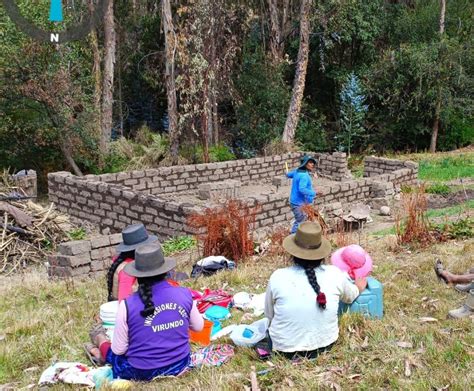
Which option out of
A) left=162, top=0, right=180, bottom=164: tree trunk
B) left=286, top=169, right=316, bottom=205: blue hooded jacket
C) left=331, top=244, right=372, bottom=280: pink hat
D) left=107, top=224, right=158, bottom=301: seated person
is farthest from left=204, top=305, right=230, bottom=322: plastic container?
left=162, top=0, right=180, bottom=164: tree trunk

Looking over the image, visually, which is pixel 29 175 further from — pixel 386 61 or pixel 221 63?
pixel 386 61

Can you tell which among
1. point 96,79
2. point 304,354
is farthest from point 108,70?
point 304,354

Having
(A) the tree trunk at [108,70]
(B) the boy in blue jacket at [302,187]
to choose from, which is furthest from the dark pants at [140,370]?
(A) the tree trunk at [108,70]

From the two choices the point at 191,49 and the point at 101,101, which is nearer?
the point at 191,49

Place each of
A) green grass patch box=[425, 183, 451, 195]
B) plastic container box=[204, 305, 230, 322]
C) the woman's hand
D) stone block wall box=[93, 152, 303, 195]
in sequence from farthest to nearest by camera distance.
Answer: green grass patch box=[425, 183, 451, 195] → stone block wall box=[93, 152, 303, 195] → plastic container box=[204, 305, 230, 322] → the woman's hand

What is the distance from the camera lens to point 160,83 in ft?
85.4

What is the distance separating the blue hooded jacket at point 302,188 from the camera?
935 centimetres

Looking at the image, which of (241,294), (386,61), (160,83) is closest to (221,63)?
(160,83)

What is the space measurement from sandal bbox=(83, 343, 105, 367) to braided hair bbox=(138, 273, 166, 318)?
0.95 m

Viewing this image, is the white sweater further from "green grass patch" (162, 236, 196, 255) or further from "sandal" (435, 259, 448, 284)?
"green grass patch" (162, 236, 196, 255)

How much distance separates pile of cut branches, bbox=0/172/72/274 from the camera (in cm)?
1071

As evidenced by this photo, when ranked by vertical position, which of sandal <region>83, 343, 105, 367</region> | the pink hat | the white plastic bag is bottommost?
sandal <region>83, 343, 105, 367</region>

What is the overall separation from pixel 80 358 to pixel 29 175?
1158cm

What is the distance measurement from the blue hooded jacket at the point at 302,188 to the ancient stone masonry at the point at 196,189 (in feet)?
4.82
